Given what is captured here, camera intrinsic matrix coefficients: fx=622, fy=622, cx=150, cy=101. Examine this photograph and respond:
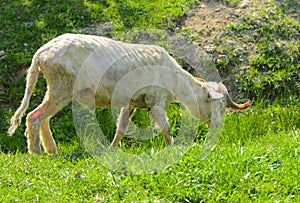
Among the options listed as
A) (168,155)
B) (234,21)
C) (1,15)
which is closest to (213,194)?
(168,155)

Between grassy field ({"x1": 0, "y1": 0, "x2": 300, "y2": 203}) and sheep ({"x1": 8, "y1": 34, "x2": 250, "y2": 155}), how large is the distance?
436mm

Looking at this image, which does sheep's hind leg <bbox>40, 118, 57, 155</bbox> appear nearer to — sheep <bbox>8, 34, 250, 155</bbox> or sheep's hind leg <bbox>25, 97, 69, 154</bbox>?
sheep <bbox>8, 34, 250, 155</bbox>

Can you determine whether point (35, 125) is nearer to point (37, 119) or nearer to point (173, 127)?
point (37, 119)

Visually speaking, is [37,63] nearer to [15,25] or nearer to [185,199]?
[185,199]

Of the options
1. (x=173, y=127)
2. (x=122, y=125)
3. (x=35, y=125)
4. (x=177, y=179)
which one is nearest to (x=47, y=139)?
(x=35, y=125)

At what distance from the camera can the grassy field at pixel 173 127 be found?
5.75 m

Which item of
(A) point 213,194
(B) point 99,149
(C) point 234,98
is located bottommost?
(C) point 234,98

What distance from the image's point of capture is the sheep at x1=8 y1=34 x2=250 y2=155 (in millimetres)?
7402

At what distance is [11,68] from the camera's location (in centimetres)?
1084

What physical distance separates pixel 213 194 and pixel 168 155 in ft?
3.13

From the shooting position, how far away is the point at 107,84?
761cm

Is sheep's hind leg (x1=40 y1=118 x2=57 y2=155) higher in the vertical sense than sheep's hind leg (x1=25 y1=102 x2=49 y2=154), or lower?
lower

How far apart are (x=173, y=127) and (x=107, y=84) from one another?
201 centimetres

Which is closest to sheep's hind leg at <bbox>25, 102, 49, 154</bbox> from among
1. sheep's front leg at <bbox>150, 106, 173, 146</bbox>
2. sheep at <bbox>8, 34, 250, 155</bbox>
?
sheep at <bbox>8, 34, 250, 155</bbox>
